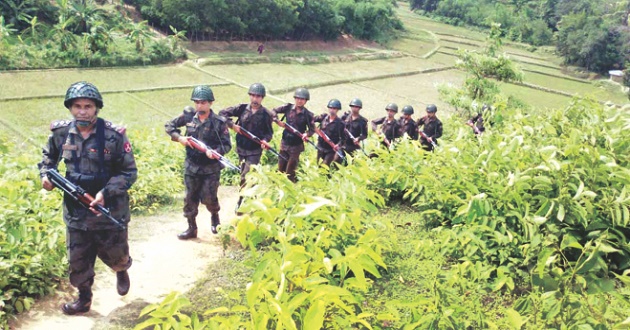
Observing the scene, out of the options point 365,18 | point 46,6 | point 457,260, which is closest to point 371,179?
point 457,260

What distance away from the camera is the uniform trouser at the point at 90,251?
407cm

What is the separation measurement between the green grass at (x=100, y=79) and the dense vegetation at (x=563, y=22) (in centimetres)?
2463

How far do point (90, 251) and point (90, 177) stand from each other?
638 millimetres

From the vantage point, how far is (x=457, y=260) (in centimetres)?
416

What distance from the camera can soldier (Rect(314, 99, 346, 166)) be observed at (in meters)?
8.45

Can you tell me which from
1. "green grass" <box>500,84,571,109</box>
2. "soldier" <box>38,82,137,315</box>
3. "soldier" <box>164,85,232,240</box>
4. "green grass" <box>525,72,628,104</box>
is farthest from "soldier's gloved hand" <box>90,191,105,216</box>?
"green grass" <box>525,72,628,104</box>

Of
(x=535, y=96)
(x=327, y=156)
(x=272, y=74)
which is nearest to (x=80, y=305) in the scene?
(x=327, y=156)

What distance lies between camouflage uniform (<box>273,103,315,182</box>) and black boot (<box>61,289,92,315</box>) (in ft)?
13.1

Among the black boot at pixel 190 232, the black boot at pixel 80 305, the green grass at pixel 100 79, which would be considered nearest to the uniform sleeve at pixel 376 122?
the black boot at pixel 190 232

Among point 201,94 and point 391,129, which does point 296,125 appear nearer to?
point 391,129

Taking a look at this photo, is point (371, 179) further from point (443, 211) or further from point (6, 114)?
point (6, 114)

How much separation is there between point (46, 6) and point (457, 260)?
24427mm

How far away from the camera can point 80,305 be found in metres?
4.12

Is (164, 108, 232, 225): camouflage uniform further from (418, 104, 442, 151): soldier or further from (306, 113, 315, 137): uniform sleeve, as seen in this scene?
(418, 104, 442, 151): soldier
